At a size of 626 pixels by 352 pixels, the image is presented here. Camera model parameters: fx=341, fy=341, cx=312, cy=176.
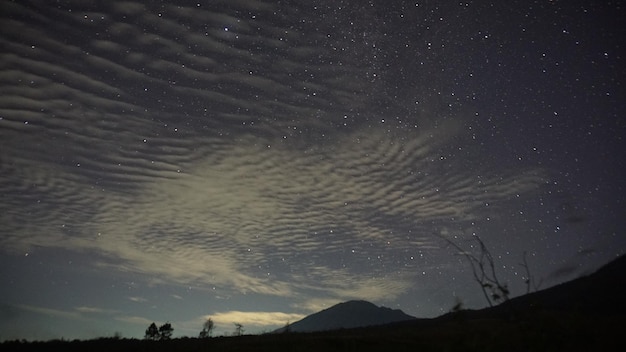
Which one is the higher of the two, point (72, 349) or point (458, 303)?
point (458, 303)

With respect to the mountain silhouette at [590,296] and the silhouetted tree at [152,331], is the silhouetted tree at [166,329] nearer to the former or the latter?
the silhouetted tree at [152,331]

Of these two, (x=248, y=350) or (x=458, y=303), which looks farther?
(x=248, y=350)

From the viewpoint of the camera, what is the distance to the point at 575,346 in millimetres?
10312

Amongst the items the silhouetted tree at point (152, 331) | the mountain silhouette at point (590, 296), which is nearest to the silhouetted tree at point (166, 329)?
the silhouetted tree at point (152, 331)

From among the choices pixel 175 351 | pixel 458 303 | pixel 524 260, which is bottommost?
pixel 175 351

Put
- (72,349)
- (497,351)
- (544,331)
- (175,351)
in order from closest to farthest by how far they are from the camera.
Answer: (497,351) < (544,331) < (175,351) < (72,349)

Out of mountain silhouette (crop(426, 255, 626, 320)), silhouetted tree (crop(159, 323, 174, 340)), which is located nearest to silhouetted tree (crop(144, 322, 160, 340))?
silhouetted tree (crop(159, 323, 174, 340))

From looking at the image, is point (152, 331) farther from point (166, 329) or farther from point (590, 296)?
point (590, 296)

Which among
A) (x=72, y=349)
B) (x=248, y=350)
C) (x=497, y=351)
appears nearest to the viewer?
(x=497, y=351)

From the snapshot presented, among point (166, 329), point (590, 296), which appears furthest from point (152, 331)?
point (590, 296)

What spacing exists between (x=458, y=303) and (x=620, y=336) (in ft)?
17.1

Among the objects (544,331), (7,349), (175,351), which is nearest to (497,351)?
(544,331)

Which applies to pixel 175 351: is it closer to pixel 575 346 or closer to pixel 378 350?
pixel 378 350

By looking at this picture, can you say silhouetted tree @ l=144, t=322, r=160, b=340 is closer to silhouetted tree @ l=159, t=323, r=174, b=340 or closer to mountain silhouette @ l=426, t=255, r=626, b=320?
silhouetted tree @ l=159, t=323, r=174, b=340
